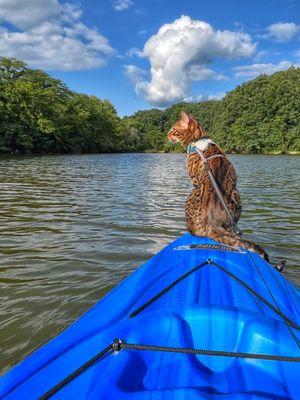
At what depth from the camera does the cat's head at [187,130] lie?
4910 millimetres

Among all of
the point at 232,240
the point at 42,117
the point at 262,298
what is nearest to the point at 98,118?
the point at 42,117

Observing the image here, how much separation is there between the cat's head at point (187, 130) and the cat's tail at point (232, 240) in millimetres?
1367

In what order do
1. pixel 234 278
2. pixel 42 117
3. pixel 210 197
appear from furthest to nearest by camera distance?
pixel 42 117, pixel 210 197, pixel 234 278

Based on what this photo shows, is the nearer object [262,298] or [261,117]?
[262,298]

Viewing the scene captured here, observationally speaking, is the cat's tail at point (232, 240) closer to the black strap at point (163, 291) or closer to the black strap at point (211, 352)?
the black strap at point (163, 291)

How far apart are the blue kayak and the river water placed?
3.94ft

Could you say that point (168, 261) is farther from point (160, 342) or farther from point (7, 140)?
point (7, 140)

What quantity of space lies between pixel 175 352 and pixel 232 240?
2362mm

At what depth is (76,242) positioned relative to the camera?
605 cm

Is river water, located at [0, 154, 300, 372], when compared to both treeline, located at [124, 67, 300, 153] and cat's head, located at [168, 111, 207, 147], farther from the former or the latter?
treeline, located at [124, 67, 300, 153]

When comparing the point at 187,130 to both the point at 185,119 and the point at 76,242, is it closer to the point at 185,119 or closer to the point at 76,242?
the point at 185,119

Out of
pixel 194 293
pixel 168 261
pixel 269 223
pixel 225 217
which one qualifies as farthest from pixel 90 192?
pixel 194 293

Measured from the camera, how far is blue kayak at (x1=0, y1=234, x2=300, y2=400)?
1543 mm

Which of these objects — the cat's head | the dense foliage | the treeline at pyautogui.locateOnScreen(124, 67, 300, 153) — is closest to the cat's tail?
the cat's head
